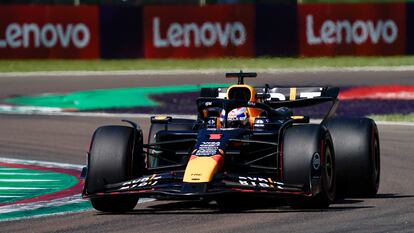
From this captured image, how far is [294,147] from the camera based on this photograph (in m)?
11.7

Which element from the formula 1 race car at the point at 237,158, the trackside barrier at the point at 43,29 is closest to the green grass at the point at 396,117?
the formula 1 race car at the point at 237,158

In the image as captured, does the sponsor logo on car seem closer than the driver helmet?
No

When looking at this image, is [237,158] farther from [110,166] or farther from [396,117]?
[396,117]

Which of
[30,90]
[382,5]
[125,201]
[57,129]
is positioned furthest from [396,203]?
[382,5]

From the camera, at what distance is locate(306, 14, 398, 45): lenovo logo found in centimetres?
3538

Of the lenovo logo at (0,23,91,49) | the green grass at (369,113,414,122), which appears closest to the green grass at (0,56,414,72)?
the lenovo logo at (0,23,91,49)

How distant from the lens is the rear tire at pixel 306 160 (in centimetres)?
1163

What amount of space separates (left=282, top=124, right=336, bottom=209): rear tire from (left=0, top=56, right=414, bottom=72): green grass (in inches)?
881

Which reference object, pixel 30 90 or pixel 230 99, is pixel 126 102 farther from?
pixel 230 99

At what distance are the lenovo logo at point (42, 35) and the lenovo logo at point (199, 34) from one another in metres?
1.97

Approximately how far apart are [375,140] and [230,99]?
1535 millimetres

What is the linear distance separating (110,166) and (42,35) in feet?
80.3

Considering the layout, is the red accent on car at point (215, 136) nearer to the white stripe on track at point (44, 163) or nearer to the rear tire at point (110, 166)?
the rear tire at point (110, 166)

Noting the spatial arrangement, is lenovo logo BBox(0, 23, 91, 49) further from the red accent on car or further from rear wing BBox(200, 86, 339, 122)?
the red accent on car
